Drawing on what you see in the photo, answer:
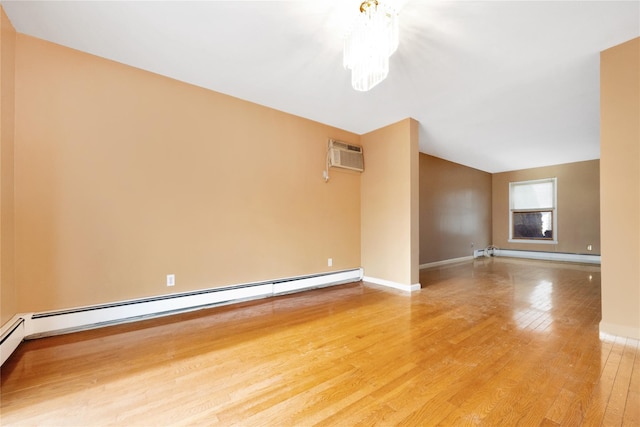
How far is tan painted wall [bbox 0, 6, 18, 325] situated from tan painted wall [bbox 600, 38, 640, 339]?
16.0ft

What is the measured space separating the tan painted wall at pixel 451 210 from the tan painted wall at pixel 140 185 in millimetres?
3287

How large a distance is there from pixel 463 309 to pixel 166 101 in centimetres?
411

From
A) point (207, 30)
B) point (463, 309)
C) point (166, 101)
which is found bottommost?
point (463, 309)

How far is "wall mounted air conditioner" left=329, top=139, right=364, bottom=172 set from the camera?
13.0 ft

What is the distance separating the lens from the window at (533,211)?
21.8 ft

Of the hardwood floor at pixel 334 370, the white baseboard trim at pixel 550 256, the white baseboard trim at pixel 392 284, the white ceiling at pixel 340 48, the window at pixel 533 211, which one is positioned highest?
the white ceiling at pixel 340 48

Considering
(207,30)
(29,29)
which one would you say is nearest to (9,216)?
(29,29)

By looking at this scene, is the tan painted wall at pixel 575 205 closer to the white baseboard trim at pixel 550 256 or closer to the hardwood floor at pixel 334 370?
the white baseboard trim at pixel 550 256

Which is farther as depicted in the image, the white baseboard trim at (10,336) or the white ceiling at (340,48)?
the white ceiling at (340,48)

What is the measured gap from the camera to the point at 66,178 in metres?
2.23

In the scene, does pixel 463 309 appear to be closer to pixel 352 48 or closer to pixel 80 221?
pixel 352 48

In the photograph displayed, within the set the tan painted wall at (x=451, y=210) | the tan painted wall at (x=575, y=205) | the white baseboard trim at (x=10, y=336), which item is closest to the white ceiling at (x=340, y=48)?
the tan painted wall at (x=451, y=210)

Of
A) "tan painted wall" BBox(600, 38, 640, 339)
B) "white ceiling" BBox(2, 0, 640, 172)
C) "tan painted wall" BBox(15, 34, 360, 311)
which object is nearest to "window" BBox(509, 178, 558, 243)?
"white ceiling" BBox(2, 0, 640, 172)

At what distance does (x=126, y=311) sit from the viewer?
242cm
